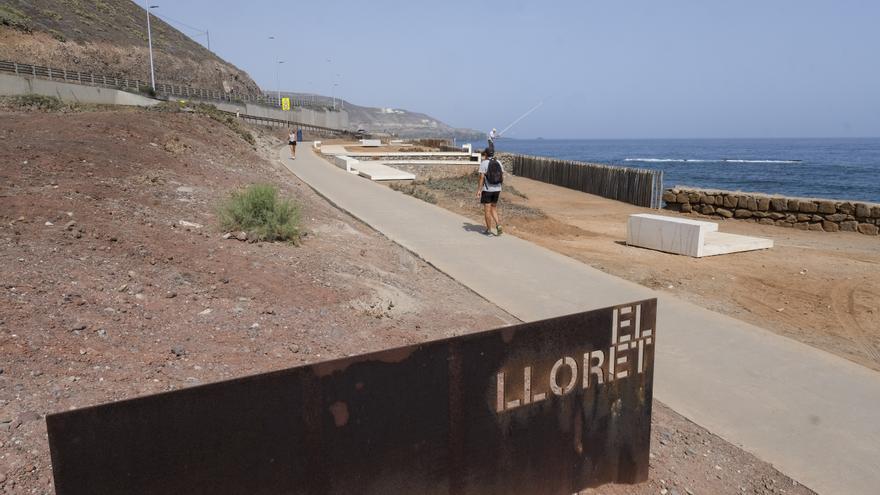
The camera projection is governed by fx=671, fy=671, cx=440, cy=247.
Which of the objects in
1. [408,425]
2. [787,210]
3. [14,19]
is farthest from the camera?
[14,19]

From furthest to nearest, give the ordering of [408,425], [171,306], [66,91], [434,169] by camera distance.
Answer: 1. [66,91]
2. [434,169]
3. [171,306]
4. [408,425]

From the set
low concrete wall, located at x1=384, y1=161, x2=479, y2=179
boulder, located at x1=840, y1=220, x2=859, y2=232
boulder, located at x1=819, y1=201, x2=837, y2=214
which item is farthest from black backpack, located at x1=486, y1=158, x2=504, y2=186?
low concrete wall, located at x1=384, y1=161, x2=479, y2=179

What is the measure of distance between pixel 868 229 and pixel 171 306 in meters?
17.2

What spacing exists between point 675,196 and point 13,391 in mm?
20267

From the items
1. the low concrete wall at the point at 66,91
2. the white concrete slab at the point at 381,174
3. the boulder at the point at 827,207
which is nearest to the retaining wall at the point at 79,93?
the low concrete wall at the point at 66,91

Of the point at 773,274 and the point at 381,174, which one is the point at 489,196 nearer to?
the point at 773,274

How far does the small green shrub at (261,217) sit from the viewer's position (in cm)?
924

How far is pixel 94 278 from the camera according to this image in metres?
6.29

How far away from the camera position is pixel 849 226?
56.9 feet

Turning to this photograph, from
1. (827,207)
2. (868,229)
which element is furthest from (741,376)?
(827,207)

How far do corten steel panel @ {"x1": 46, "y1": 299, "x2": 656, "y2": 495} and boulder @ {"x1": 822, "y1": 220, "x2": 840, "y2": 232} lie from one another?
1635cm

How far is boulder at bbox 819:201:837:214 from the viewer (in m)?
17.6

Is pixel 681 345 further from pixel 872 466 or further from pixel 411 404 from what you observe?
pixel 411 404

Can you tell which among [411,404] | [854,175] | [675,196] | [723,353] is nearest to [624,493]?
[411,404]
